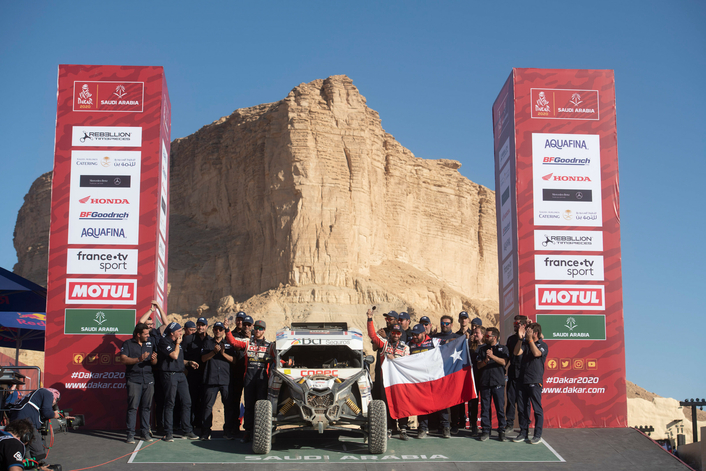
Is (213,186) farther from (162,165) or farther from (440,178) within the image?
(162,165)

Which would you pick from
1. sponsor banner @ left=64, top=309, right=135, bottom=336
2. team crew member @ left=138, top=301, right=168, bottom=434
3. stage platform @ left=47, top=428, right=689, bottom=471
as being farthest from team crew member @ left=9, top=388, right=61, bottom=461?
sponsor banner @ left=64, top=309, right=135, bottom=336

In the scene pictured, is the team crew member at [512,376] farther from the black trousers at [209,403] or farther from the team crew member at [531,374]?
the black trousers at [209,403]

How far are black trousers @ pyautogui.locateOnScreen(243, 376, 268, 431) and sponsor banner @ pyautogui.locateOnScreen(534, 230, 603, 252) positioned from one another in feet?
21.2

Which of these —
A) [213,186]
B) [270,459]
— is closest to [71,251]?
[270,459]

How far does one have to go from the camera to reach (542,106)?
51.9 feet

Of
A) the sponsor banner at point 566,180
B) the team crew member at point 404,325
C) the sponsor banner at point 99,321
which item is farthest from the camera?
the sponsor banner at point 566,180

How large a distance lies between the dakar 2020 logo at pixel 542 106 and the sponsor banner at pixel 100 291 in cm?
938

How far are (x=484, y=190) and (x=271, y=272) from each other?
36.6 m

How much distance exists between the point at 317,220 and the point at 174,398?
152 feet

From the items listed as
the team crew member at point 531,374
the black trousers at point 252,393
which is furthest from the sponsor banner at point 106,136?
the team crew member at point 531,374

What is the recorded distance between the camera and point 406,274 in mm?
66312

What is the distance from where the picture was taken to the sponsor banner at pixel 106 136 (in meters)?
15.4

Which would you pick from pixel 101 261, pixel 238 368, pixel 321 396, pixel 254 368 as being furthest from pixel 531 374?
pixel 101 261

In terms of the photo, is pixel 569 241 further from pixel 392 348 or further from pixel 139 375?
pixel 139 375
